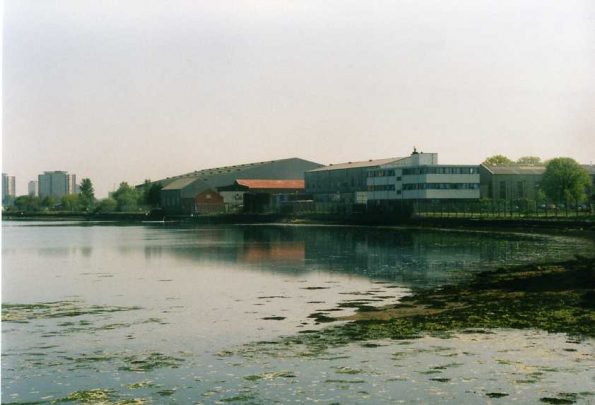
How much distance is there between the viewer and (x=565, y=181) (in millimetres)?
116438

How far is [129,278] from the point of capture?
38.8 metres

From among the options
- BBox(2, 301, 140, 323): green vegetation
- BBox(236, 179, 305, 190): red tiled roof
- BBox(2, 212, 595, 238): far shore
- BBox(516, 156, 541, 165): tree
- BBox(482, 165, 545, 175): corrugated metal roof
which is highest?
BBox(516, 156, 541, 165): tree

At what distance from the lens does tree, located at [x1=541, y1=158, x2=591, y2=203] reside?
116188mm

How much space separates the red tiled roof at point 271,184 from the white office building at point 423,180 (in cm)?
3346

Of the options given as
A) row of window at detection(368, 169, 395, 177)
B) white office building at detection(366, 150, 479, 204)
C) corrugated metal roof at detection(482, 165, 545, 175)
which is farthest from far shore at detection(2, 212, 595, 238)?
corrugated metal roof at detection(482, 165, 545, 175)

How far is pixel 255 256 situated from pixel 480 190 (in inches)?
3488

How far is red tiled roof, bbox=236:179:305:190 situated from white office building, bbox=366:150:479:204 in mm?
33464

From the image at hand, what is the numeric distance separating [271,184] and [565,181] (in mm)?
66503

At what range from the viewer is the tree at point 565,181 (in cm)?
11619

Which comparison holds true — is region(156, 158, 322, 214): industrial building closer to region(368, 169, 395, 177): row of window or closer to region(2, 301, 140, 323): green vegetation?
region(368, 169, 395, 177): row of window

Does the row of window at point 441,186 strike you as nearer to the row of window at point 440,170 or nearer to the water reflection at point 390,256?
the row of window at point 440,170

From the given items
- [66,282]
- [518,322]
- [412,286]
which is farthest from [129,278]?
[518,322]

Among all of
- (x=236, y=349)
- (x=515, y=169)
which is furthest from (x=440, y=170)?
(x=236, y=349)

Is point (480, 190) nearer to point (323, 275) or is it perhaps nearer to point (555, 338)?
point (323, 275)
